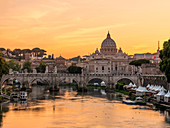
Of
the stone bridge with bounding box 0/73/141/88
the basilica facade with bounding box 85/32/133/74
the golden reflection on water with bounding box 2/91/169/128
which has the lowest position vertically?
the golden reflection on water with bounding box 2/91/169/128

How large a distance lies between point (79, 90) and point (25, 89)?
1559cm

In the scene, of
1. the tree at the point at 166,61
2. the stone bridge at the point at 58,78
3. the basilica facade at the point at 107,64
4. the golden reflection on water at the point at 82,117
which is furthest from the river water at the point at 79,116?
the basilica facade at the point at 107,64

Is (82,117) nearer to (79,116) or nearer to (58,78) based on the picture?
(79,116)

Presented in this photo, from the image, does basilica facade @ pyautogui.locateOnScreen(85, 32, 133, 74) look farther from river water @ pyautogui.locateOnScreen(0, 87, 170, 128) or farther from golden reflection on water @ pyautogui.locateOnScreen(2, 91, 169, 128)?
golden reflection on water @ pyautogui.locateOnScreen(2, 91, 169, 128)

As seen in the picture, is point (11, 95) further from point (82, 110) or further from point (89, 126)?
point (89, 126)

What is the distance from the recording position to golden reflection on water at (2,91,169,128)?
46.4 meters

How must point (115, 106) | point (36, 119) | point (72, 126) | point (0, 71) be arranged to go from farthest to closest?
1. point (0, 71)
2. point (115, 106)
3. point (36, 119)
4. point (72, 126)

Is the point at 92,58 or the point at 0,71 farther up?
the point at 92,58

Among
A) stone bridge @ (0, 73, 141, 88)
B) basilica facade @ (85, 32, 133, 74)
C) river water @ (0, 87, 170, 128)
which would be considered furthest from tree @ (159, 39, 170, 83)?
basilica facade @ (85, 32, 133, 74)

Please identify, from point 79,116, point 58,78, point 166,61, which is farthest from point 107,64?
point 79,116

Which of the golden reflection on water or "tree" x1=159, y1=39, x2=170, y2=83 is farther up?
"tree" x1=159, y1=39, x2=170, y2=83

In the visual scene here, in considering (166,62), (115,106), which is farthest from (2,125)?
(166,62)

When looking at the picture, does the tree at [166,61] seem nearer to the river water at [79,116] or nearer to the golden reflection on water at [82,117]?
the river water at [79,116]

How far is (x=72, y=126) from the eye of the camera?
45.4 metres
